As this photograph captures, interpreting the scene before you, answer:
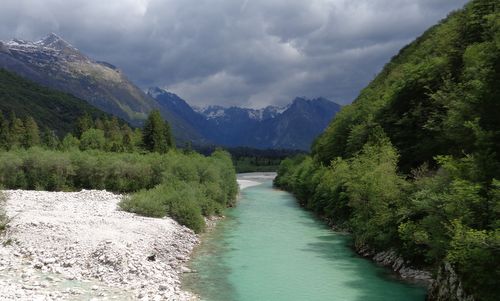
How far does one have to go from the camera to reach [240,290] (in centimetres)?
2556

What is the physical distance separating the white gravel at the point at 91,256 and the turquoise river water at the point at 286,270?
2.12 m

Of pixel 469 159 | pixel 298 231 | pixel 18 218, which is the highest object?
pixel 469 159

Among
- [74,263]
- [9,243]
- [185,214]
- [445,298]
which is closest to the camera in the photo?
[445,298]

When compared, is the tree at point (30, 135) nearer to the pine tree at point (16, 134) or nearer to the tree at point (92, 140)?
the pine tree at point (16, 134)

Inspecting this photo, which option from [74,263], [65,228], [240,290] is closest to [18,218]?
[65,228]

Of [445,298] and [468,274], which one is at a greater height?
[468,274]

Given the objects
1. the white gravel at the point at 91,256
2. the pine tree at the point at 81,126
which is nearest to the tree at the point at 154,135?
the pine tree at the point at 81,126

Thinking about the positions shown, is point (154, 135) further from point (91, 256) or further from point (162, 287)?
point (162, 287)

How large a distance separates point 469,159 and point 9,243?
29828 mm

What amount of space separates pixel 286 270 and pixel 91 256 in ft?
43.7

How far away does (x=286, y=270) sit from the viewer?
30297 mm

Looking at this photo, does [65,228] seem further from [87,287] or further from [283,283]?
[283,283]

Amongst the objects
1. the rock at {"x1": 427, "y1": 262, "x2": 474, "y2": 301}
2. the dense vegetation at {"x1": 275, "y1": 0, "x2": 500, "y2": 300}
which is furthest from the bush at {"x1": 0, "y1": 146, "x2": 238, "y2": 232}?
the rock at {"x1": 427, "y1": 262, "x2": 474, "y2": 301}

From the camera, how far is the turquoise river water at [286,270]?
2503 centimetres
